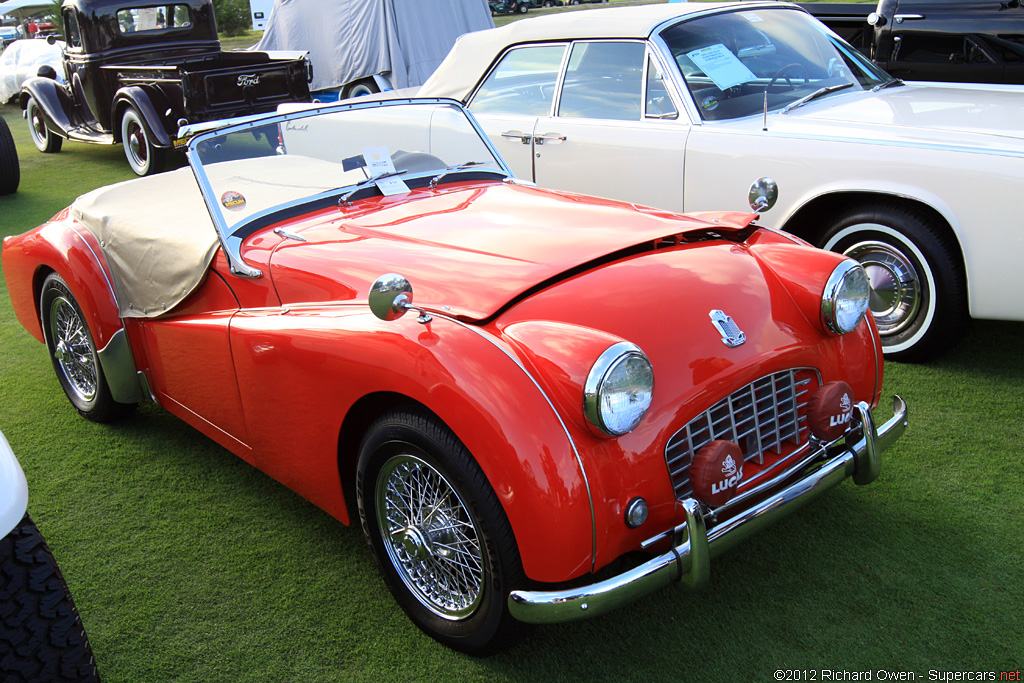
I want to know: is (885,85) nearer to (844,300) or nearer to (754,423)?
(844,300)

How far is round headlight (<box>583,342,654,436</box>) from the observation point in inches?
73.8

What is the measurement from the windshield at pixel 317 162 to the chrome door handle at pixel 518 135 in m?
1.47

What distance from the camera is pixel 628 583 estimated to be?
73.8 inches

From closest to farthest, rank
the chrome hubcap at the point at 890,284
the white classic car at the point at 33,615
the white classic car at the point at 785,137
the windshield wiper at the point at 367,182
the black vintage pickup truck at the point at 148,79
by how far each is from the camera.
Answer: the white classic car at the point at 33,615 → the windshield wiper at the point at 367,182 → the white classic car at the point at 785,137 → the chrome hubcap at the point at 890,284 → the black vintage pickup truck at the point at 148,79

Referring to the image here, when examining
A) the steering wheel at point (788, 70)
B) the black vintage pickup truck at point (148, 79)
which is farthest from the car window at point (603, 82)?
the black vintage pickup truck at point (148, 79)

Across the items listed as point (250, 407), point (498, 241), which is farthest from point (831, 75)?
point (250, 407)

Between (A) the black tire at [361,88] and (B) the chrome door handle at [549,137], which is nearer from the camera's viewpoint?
(B) the chrome door handle at [549,137]

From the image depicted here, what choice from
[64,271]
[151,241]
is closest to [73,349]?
[64,271]

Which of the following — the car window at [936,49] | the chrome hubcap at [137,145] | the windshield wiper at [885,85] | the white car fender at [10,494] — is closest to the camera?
the white car fender at [10,494]

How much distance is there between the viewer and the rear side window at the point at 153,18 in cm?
1056

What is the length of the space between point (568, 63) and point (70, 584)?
3.78m

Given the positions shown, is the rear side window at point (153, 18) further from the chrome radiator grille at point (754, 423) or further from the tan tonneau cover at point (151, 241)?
the chrome radiator grille at point (754, 423)

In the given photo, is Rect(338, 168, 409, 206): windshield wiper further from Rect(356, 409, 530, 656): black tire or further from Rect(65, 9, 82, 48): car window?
Rect(65, 9, 82, 48): car window

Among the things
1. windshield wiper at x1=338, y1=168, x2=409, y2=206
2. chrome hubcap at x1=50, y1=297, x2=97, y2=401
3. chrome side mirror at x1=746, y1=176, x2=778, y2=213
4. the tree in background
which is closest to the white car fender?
windshield wiper at x1=338, y1=168, x2=409, y2=206
